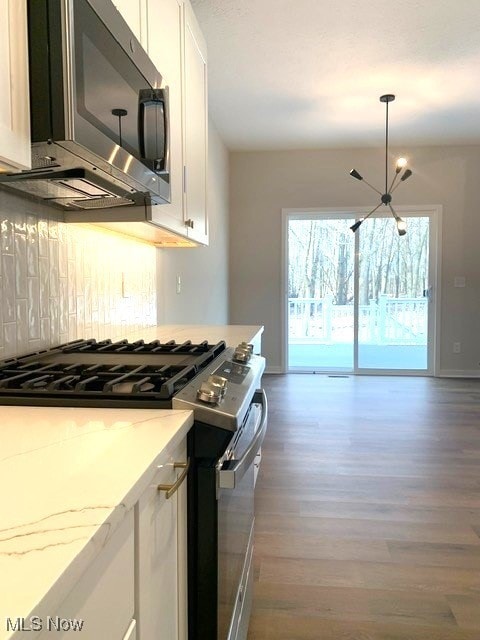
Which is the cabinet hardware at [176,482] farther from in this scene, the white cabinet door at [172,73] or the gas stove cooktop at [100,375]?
the white cabinet door at [172,73]

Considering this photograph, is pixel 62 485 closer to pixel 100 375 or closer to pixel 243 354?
pixel 100 375

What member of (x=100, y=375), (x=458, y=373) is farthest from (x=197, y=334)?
(x=458, y=373)

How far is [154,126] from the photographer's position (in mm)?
1517

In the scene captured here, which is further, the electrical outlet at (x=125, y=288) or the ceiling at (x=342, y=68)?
the ceiling at (x=342, y=68)

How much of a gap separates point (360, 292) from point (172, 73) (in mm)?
4383

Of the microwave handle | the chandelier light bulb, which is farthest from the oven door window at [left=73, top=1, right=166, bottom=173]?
the chandelier light bulb

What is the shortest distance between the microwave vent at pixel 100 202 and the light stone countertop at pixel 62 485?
78 cm

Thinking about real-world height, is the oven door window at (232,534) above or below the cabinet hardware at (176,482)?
below

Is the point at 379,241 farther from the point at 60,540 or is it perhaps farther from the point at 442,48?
the point at 60,540

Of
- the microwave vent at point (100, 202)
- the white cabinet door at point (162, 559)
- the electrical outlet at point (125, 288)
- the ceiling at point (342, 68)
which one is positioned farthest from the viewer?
the ceiling at point (342, 68)

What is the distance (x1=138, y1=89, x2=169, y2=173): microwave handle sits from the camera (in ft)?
4.73

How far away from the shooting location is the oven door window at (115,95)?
3.52ft

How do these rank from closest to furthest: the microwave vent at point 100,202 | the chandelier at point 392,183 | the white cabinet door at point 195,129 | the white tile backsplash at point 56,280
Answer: the white tile backsplash at point 56,280
the microwave vent at point 100,202
the white cabinet door at point 195,129
the chandelier at point 392,183

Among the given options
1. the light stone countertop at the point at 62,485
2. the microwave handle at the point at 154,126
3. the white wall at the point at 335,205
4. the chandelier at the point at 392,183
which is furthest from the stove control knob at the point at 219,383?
the white wall at the point at 335,205
